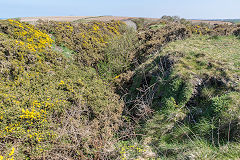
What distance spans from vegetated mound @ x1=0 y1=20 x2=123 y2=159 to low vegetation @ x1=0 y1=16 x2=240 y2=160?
23mm

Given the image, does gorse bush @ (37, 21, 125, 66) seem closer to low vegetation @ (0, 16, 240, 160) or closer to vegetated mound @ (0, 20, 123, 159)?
low vegetation @ (0, 16, 240, 160)

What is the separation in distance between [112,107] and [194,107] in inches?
108

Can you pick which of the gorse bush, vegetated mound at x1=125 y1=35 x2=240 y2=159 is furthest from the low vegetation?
the gorse bush

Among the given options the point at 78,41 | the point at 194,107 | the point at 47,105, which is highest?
the point at 78,41

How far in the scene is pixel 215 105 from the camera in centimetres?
335

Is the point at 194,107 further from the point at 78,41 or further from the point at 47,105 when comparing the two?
the point at 78,41

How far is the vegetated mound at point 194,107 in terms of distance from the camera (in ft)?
9.27

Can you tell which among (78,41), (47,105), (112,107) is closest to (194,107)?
(112,107)

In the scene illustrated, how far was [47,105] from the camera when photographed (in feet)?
14.1

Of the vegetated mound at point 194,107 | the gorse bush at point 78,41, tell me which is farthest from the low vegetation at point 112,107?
the gorse bush at point 78,41

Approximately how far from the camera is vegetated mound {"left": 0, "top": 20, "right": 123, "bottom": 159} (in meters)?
3.62

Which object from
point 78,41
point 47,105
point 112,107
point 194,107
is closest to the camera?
point 194,107

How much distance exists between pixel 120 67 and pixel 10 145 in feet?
19.8

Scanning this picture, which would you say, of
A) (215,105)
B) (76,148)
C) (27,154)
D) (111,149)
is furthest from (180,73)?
(27,154)
